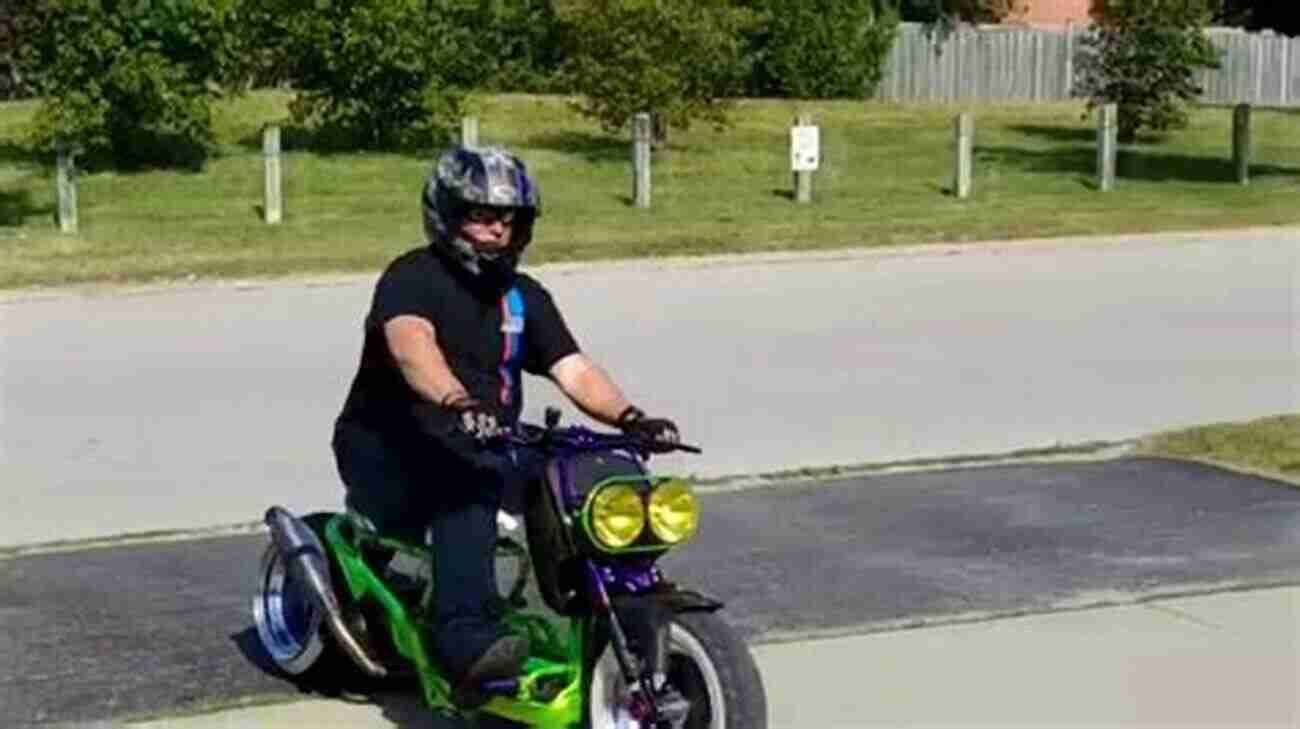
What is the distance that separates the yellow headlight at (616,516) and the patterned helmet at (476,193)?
752 mm

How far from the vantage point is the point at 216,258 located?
62.7ft

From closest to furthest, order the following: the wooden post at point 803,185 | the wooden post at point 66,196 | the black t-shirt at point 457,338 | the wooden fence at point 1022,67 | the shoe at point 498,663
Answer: the shoe at point 498,663 < the black t-shirt at point 457,338 < the wooden post at point 66,196 < the wooden post at point 803,185 < the wooden fence at point 1022,67

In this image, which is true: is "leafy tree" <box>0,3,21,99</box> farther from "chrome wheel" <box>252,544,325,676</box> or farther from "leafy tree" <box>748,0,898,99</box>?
"chrome wheel" <box>252,544,325,676</box>

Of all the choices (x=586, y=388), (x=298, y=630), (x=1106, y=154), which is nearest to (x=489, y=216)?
(x=586, y=388)

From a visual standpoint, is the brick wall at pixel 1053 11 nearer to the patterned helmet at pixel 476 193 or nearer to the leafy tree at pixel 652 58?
the leafy tree at pixel 652 58

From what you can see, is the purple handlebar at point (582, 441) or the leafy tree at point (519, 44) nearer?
the purple handlebar at point (582, 441)

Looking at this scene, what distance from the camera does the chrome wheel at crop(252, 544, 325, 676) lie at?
6.68 meters

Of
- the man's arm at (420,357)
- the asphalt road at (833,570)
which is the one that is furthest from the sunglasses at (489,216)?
the asphalt road at (833,570)

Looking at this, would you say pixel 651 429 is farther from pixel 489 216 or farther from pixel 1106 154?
pixel 1106 154

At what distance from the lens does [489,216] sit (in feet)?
19.2

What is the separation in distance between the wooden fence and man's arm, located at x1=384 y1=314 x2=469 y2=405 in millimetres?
42252

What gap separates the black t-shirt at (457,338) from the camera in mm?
5973

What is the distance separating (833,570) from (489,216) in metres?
2.79

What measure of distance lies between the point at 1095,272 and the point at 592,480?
45.5ft
